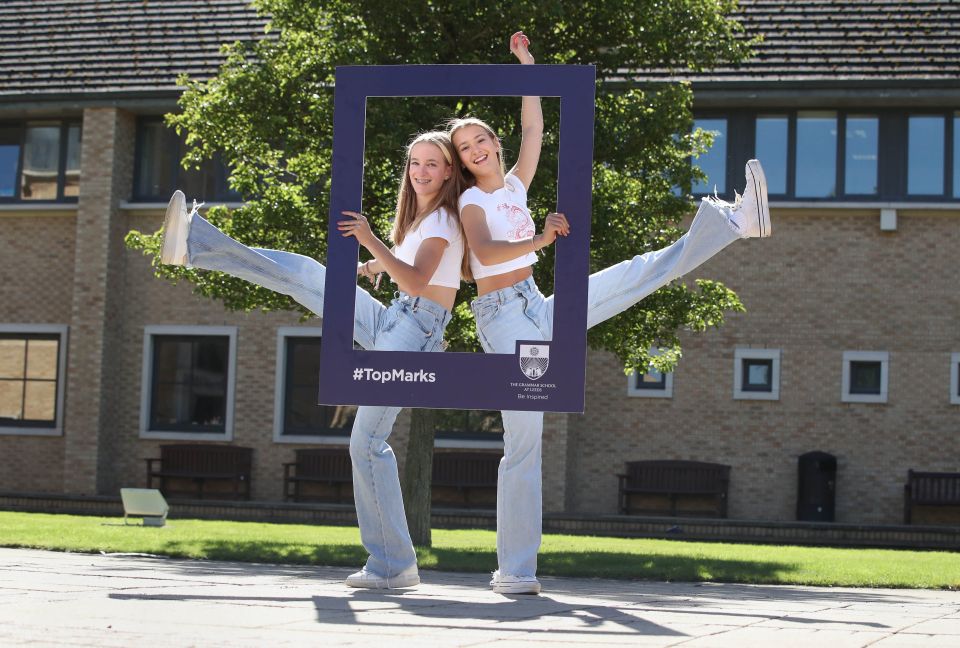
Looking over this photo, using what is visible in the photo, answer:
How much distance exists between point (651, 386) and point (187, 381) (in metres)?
7.77

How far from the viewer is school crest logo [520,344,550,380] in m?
5.73

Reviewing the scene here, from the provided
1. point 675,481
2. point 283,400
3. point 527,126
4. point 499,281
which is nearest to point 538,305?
point 499,281

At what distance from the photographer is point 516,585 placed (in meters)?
5.95

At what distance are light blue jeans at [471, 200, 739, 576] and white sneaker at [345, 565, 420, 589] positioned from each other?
467 mm

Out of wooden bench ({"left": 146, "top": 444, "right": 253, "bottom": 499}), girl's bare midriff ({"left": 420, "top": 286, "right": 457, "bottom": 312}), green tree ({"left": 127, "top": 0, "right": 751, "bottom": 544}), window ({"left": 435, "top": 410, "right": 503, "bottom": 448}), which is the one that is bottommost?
wooden bench ({"left": 146, "top": 444, "right": 253, "bottom": 499})

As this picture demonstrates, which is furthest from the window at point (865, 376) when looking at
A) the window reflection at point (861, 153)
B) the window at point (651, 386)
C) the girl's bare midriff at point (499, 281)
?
the girl's bare midriff at point (499, 281)

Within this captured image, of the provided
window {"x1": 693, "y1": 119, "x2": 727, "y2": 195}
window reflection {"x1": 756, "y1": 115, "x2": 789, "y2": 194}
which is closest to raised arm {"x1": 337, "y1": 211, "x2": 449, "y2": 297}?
window {"x1": 693, "y1": 119, "x2": 727, "y2": 195}

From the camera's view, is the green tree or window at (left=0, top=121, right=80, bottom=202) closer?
the green tree

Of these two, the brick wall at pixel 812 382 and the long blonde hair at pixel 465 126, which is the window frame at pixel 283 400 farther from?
the long blonde hair at pixel 465 126

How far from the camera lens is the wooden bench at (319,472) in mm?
21484

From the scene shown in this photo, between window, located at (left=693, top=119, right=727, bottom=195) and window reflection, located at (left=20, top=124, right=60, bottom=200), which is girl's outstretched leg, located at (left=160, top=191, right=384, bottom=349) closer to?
window, located at (left=693, top=119, right=727, bottom=195)

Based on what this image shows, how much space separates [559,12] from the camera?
12375 mm

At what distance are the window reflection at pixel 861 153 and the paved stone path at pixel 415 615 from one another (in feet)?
46.6

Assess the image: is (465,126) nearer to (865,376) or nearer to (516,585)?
(516,585)
